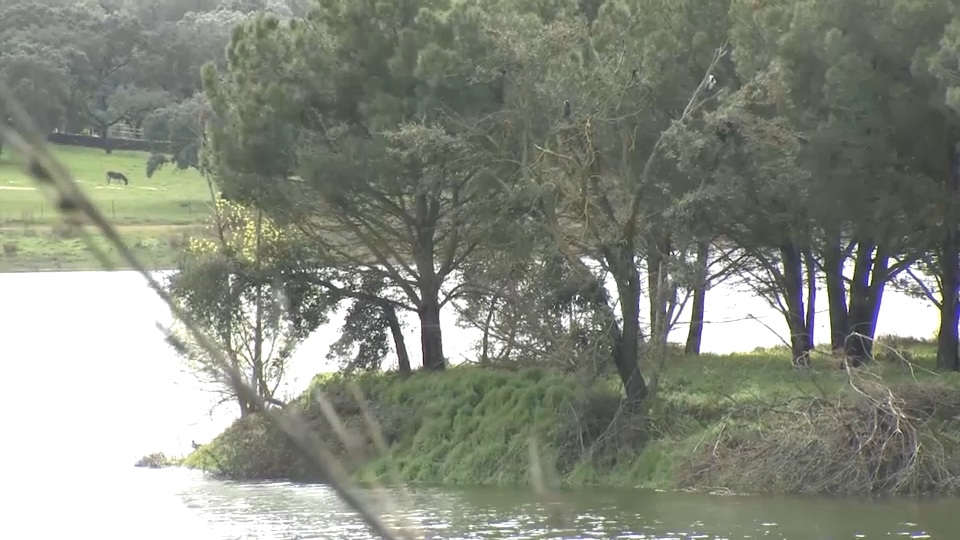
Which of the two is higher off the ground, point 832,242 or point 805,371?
point 832,242

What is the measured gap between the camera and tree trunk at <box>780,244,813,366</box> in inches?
1107

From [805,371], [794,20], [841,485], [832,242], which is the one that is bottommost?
[841,485]

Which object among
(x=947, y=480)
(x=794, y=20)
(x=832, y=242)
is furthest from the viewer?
(x=832, y=242)

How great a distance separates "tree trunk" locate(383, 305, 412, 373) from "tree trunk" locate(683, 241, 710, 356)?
5939 millimetres

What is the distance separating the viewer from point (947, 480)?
825 inches

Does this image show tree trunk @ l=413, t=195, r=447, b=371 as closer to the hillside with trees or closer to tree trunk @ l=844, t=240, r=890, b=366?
the hillside with trees

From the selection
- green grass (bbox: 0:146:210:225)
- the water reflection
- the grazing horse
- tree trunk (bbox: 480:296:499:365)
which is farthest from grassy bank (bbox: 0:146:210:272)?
tree trunk (bbox: 480:296:499:365)

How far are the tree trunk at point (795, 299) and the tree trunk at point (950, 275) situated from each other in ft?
8.92

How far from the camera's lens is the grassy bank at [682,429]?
70.2 feet

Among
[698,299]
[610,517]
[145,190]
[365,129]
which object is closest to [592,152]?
[365,129]

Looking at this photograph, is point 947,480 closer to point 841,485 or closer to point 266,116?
point 841,485

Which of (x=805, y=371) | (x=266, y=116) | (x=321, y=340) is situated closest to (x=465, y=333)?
(x=321, y=340)

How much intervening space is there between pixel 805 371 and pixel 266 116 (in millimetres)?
10931

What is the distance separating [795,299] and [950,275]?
4.70m
